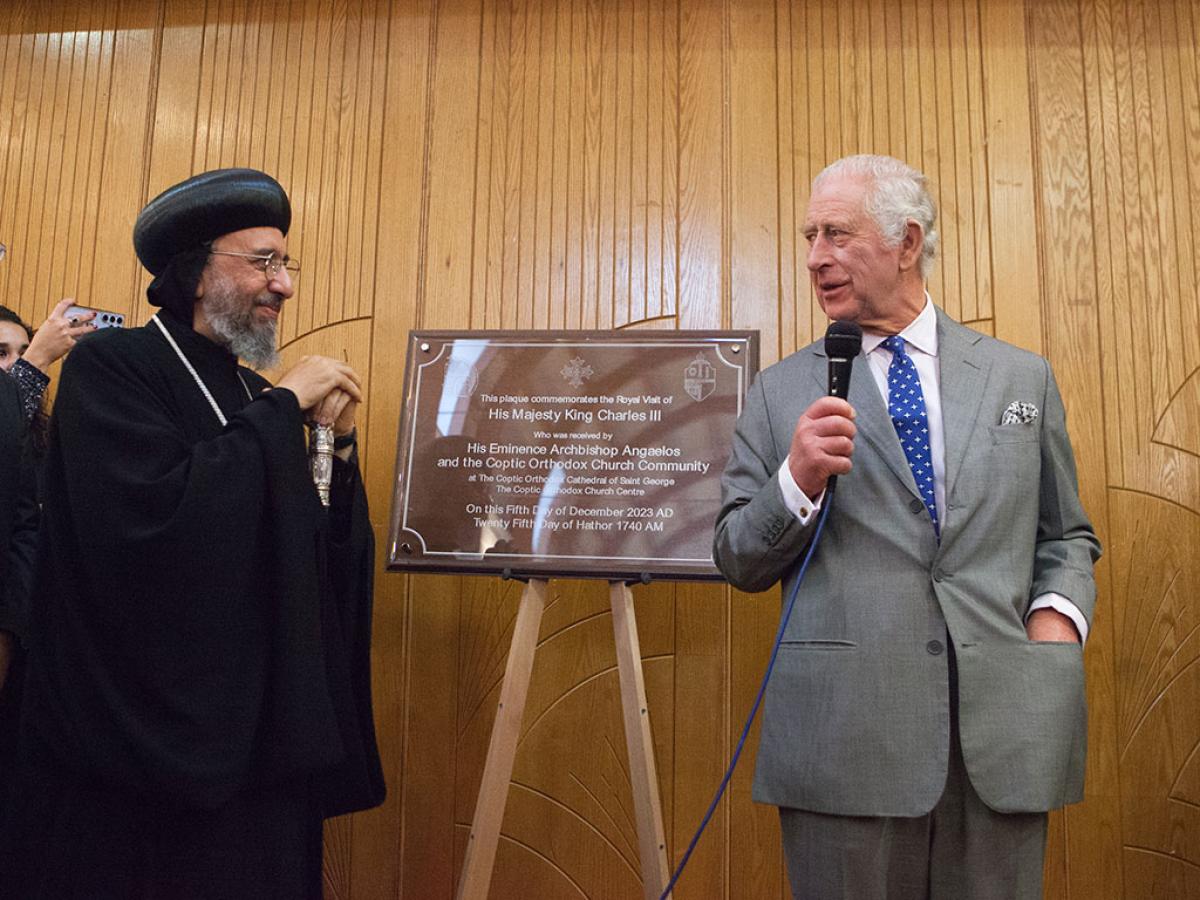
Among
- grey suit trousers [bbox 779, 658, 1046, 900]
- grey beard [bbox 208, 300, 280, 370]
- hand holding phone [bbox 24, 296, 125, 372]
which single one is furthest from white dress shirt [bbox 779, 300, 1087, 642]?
hand holding phone [bbox 24, 296, 125, 372]

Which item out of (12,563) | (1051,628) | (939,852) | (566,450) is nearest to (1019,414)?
(1051,628)

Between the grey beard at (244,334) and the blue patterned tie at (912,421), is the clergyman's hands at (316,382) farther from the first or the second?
the blue patterned tie at (912,421)

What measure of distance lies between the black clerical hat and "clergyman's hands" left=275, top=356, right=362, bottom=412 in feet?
1.25

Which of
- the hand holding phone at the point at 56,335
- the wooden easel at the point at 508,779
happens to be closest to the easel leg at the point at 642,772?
the wooden easel at the point at 508,779

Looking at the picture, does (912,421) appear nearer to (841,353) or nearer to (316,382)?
(841,353)

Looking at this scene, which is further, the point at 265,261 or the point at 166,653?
the point at 265,261

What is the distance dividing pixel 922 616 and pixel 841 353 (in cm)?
48

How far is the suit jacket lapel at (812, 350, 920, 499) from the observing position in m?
1.89

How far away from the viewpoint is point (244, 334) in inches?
A: 95.5

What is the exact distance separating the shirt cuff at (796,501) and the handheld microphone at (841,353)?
0.54 feet

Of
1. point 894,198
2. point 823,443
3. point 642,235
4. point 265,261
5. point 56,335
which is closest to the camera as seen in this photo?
point 823,443

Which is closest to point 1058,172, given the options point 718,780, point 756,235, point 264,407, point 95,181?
point 756,235

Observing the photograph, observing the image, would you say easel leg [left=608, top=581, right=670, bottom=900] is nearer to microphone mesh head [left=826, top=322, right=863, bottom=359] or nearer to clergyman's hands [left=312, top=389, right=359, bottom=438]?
clergyman's hands [left=312, top=389, right=359, bottom=438]

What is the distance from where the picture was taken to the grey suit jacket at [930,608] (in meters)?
1.75
